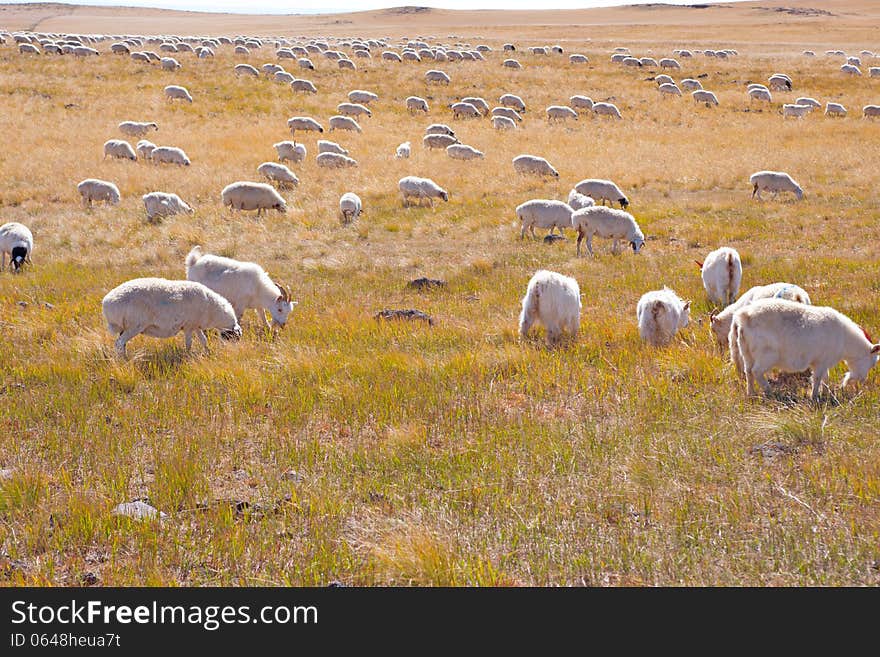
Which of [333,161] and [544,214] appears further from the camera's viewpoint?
[333,161]

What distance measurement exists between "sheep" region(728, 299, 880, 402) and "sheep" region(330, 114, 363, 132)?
99.3 ft

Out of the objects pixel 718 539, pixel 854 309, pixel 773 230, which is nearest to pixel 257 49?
pixel 773 230

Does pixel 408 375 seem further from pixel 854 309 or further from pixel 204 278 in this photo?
pixel 854 309

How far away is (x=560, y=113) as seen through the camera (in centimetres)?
4012

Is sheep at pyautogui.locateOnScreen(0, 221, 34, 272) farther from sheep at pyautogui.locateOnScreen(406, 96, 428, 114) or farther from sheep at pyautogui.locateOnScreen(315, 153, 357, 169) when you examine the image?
sheep at pyautogui.locateOnScreen(406, 96, 428, 114)

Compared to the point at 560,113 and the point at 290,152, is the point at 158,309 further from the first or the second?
the point at 560,113

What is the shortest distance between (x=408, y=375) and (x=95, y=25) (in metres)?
143

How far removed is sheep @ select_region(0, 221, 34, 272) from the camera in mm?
14773

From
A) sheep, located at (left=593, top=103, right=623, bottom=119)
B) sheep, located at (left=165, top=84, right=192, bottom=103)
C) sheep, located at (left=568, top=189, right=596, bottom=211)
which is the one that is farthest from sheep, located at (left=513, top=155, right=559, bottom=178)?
sheep, located at (left=165, top=84, right=192, bottom=103)

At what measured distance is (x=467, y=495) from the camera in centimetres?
536

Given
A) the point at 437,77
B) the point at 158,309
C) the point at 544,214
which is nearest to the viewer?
the point at 158,309

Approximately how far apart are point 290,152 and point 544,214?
527 inches

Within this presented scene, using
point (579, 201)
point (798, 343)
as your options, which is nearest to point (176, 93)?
point (579, 201)

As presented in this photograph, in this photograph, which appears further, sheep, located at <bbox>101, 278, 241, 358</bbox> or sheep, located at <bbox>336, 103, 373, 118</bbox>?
sheep, located at <bbox>336, 103, 373, 118</bbox>
